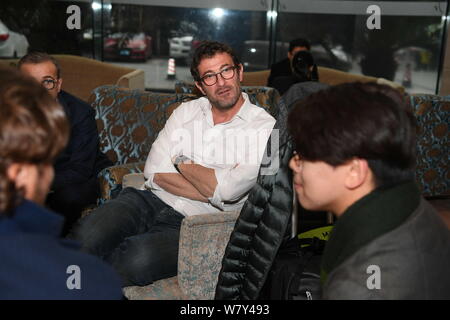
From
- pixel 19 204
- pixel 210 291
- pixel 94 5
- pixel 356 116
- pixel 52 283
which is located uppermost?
pixel 94 5

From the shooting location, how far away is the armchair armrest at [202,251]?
1838 mm

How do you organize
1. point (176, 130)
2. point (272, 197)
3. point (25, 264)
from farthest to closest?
point (176, 130), point (272, 197), point (25, 264)

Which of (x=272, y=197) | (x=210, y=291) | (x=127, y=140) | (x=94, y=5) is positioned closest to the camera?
(x=272, y=197)

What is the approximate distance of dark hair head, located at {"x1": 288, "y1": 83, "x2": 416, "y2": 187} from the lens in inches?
42.6

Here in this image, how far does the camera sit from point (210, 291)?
1.93m

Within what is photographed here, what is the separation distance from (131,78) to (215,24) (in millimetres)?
2451

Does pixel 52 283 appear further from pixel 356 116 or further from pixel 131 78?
pixel 131 78

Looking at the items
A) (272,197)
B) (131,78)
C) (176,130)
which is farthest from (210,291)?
(131,78)

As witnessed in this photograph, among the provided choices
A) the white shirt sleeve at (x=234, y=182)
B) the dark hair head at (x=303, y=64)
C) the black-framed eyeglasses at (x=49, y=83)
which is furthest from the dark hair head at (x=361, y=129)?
the dark hair head at (x=303, y=64)

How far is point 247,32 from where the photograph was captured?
24.5 ft

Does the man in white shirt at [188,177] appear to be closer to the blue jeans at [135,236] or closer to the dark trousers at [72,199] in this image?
the blue jeans at [135,236]

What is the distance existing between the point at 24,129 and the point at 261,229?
3.46ft

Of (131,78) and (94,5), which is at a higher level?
(94,5)

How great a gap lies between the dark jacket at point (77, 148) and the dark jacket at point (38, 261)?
1.59 metres
